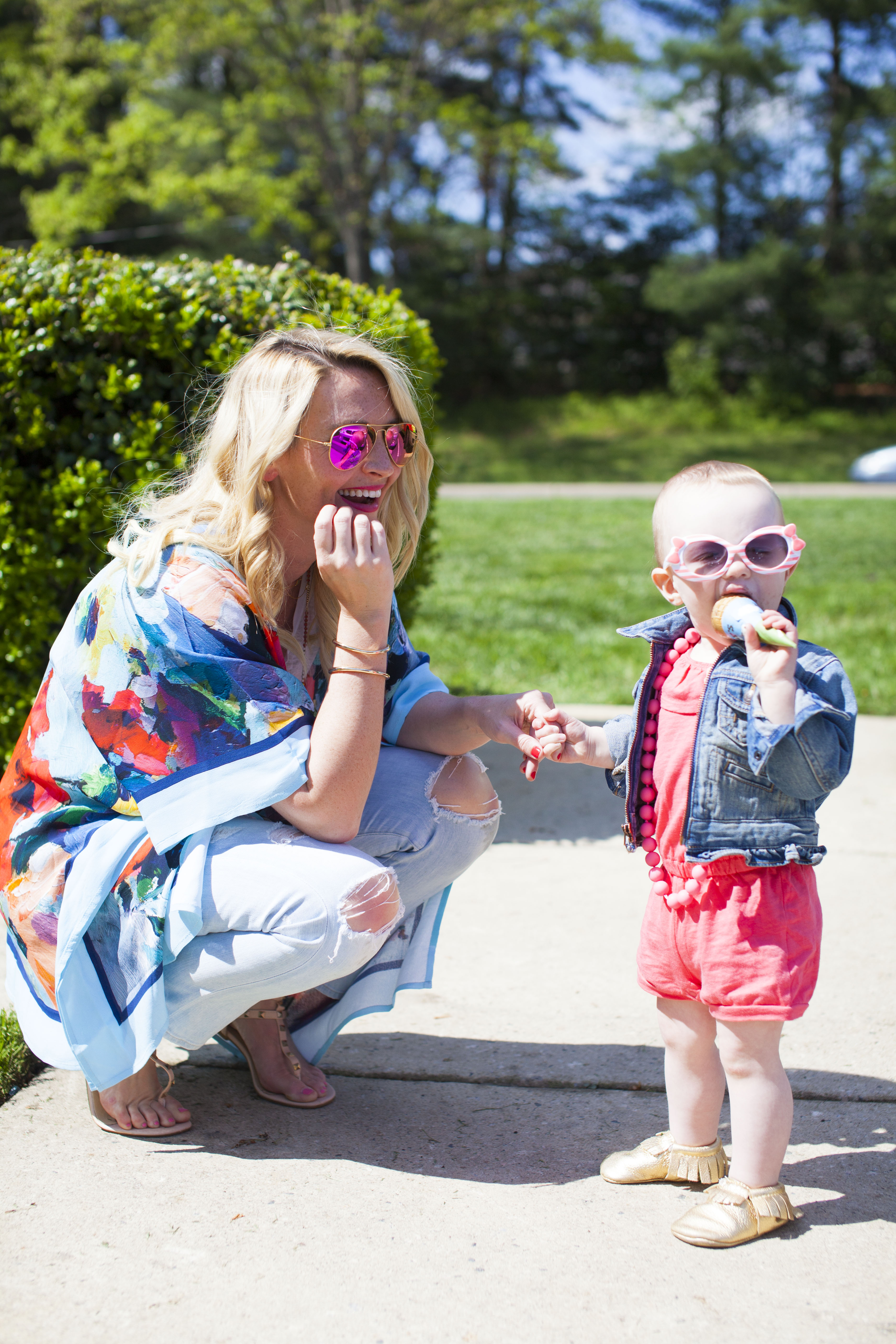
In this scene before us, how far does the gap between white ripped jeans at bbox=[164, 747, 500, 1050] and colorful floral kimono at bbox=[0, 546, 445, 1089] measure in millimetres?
43

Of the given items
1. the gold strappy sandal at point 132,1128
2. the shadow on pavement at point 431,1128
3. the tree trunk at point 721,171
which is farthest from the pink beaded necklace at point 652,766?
the tree trunk at point 721,171

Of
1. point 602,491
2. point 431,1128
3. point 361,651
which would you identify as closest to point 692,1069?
point 431,1128

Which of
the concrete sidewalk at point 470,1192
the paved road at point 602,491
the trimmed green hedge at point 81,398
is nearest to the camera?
the concrete sidewalk at point 470,1192

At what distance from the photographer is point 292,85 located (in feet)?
60.8

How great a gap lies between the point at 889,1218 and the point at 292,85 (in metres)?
19.7

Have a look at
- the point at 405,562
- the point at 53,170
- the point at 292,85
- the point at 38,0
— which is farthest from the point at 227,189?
the point at 405,562

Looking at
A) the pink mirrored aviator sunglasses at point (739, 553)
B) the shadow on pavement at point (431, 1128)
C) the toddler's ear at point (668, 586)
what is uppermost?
the pink mirrored aviator sunglasses at point (739, 553)

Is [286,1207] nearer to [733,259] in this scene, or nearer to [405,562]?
[405,562]

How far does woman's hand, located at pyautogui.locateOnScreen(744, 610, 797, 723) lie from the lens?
1796mm

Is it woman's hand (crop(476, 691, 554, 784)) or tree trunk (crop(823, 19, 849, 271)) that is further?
tree trunk (crop(823, 19, 849, 271))

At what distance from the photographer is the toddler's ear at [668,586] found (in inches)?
80.0

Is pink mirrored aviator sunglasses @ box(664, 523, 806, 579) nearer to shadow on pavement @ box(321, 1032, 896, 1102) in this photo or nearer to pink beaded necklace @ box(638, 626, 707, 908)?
pink beaded necklace @ box(638, 626, 707, 908)

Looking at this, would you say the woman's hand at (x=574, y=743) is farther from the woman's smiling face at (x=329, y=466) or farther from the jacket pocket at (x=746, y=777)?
the woman's smiling face at (x=329, y=466)

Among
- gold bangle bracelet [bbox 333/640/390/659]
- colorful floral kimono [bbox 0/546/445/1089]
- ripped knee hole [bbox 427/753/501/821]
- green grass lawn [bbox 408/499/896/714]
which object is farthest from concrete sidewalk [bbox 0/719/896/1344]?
green grass lawn [bbox 408/499/896/714]
